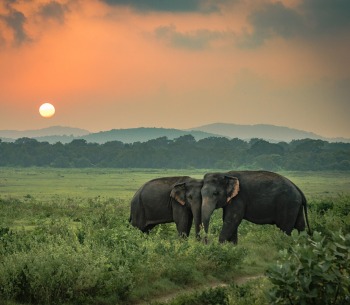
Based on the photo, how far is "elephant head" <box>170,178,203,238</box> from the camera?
18.1 meters

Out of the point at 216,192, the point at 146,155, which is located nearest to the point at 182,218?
the point at 216,192

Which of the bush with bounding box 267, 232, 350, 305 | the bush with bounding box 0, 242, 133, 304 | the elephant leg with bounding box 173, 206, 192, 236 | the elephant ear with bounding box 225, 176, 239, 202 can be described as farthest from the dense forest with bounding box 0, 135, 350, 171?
the bush with bounding box 267, 232, 350, 305

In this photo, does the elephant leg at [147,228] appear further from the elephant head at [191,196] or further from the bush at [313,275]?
the bush at [313,275]

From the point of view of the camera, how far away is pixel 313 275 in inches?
339

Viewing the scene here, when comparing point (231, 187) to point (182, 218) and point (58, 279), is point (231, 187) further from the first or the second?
point (58, 279)

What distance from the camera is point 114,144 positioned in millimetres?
157875

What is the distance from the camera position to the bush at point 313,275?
8.56 metres

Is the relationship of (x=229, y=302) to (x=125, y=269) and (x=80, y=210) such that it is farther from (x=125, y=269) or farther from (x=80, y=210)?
(x=80, y=210)

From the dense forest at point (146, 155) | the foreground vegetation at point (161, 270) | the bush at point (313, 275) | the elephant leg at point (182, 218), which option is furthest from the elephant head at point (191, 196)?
the dense forest at point (146, 155)

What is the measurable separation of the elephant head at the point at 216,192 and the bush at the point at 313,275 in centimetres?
881

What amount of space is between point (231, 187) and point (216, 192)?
0.57 metres

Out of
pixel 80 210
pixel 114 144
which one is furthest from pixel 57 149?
pixel 80 210

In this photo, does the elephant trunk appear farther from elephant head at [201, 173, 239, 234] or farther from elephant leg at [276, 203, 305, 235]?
elephant leg at [276, 203, 305, 235]

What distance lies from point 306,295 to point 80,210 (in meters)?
25.9
